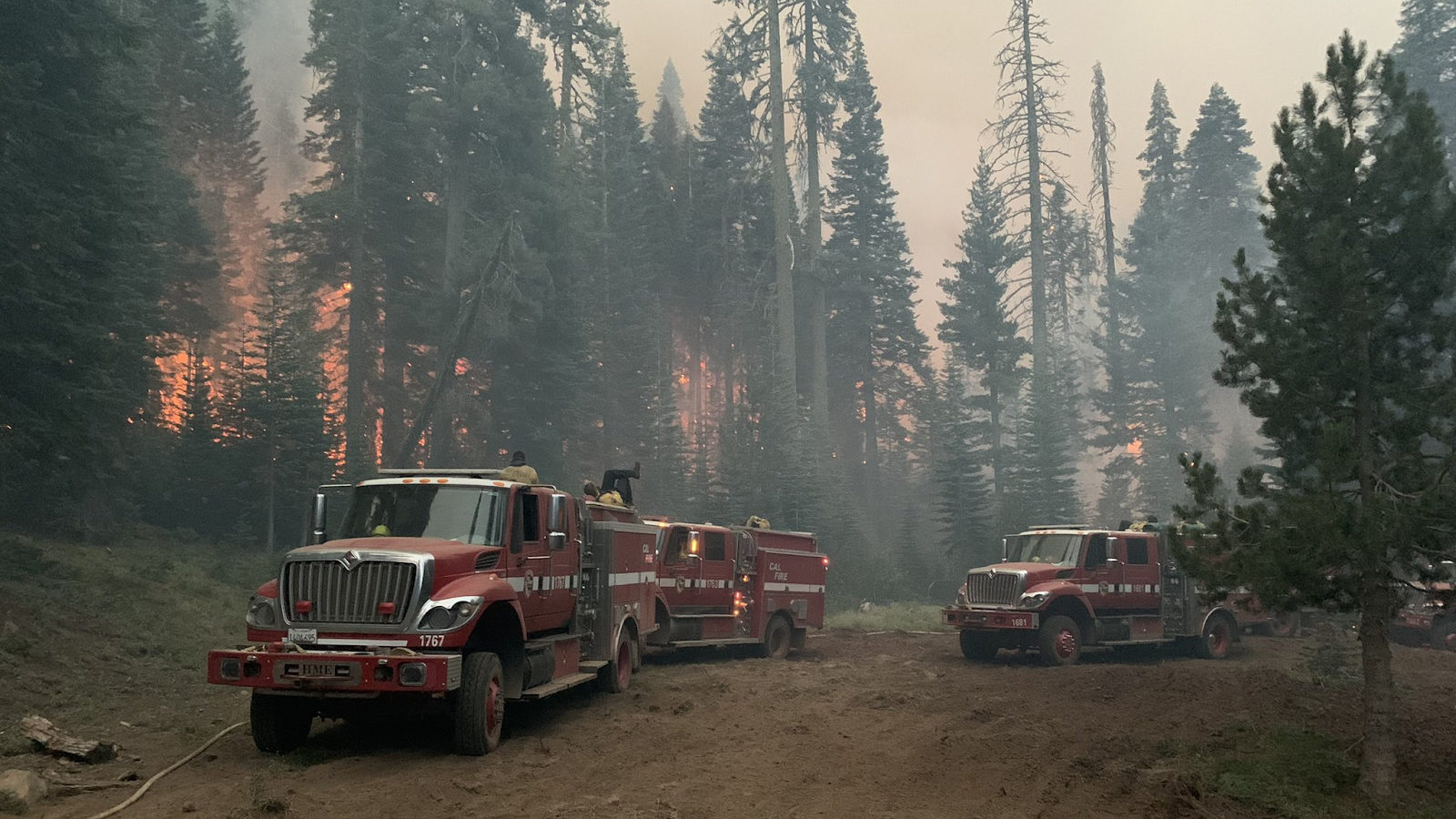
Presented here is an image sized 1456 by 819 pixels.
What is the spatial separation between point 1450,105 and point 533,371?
133ft

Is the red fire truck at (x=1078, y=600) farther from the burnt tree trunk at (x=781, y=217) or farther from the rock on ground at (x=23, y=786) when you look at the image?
the burnt tree trunk at (x=781, y=217)

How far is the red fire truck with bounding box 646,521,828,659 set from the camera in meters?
18.1

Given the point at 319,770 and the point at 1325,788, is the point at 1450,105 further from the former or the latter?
the point at 319,770

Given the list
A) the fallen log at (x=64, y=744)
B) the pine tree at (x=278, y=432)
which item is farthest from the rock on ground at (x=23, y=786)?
the pine tree at (x=278, y=432)

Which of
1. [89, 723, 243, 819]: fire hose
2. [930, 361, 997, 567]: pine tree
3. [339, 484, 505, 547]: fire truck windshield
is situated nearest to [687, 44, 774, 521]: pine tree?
[930, 361, 997, 567]: pine tree

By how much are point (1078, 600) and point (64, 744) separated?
16.5 m

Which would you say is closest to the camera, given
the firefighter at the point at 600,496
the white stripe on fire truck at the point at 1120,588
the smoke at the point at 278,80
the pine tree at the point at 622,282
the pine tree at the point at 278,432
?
the firefighter at the point at 600,496

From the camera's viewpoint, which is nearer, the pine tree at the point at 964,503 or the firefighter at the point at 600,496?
the firefighter at the point at 600,496

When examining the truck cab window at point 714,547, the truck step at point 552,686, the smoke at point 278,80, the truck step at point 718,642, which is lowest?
the truck step at point 718,642

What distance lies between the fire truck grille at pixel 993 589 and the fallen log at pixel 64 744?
14738mm

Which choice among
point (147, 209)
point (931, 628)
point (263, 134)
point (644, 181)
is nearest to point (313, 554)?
point (147, 209)

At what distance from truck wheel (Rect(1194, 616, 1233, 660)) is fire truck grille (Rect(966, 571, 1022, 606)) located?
17.2ft

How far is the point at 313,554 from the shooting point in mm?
9930

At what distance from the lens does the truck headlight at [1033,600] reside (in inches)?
739
